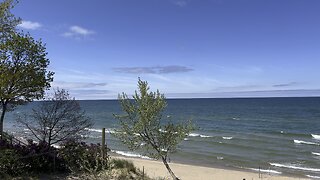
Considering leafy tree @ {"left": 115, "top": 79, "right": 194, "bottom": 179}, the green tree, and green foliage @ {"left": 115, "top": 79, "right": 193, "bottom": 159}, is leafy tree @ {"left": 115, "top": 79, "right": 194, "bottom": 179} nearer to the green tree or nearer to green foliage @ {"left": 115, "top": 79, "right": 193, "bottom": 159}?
green foliage @ {"left": 115, "top": 79, "right": 193, "bottom": 159}

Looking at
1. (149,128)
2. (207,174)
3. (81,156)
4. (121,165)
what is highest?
(149,128)

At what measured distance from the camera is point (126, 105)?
13102mm

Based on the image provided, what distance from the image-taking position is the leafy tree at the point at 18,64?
473 inches

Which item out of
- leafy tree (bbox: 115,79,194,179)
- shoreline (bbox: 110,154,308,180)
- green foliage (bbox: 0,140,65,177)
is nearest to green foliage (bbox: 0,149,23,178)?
green foliage (bbox: 0,140,65,177)

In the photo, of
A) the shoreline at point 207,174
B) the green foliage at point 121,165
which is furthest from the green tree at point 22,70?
the shoreline at point 207,174

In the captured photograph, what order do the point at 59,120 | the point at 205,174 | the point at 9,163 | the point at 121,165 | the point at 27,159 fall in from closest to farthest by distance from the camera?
the point at 9,163, the point at 27,159, the point at 59,120, the point at 121,165, the point at 205,174

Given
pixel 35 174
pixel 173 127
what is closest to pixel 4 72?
pixel 35 174

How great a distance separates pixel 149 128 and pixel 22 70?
4886 millimetres

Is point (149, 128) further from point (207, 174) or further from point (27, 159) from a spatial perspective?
point (207, 174)

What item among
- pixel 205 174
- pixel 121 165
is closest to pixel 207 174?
pixel 205 174

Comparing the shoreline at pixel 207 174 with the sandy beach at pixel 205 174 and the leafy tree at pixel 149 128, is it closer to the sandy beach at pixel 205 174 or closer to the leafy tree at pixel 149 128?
the sandy beach at pixel 205 174

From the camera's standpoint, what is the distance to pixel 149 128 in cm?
1264

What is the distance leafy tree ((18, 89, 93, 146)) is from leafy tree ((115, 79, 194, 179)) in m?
2.23

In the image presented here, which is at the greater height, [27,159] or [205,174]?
[27,159]
